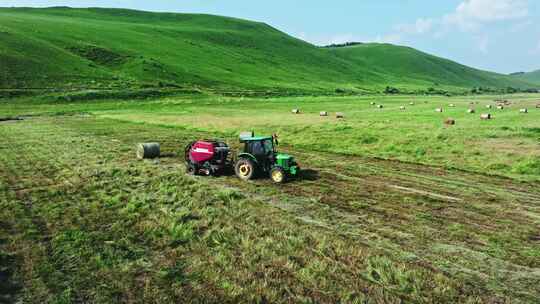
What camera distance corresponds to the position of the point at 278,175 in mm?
17000

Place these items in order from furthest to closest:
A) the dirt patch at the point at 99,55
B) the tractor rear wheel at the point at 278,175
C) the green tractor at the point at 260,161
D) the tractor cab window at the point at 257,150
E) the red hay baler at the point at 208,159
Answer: the dirt patch at the point at 99,55 < the red hay baler at the point at 208,159 < the tractor cab window at the point at 257,150 < the green tractor at the point at 260,161 < the tractor rear wheel at the point at 278,175

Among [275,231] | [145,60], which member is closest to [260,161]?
[275,231]

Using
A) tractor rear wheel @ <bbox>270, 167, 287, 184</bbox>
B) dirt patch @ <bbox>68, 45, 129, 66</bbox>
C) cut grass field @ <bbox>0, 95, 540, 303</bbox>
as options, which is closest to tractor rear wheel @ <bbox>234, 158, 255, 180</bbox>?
cut grass field @ <bbox>0, 95, 540, 303</bbox>

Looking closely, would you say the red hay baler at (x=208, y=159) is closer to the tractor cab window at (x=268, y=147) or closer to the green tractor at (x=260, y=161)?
the green tractor at (x=260, y=161)

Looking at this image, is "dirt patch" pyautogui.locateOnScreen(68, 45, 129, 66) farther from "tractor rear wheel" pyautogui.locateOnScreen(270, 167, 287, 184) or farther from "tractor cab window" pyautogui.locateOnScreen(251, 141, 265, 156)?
"tractor rear wheel" pyautogui.locateOnScreen(270, 167, 287, 184)

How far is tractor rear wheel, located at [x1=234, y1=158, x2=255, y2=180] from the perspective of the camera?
57.1 ft

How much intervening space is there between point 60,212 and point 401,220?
434 inches

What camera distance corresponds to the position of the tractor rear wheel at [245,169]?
17391 mm

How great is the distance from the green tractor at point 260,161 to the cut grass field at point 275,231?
571mm

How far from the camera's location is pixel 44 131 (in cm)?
3531

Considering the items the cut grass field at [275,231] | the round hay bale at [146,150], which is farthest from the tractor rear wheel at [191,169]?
the round hay bale at [146,150]

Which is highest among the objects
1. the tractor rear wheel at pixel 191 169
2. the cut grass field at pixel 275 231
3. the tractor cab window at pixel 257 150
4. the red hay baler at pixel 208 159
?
the tractor cab window at pixel 257 150

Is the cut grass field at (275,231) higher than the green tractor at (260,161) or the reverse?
the reverse

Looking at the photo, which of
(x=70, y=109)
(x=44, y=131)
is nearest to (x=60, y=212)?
(x=44, y=131)
